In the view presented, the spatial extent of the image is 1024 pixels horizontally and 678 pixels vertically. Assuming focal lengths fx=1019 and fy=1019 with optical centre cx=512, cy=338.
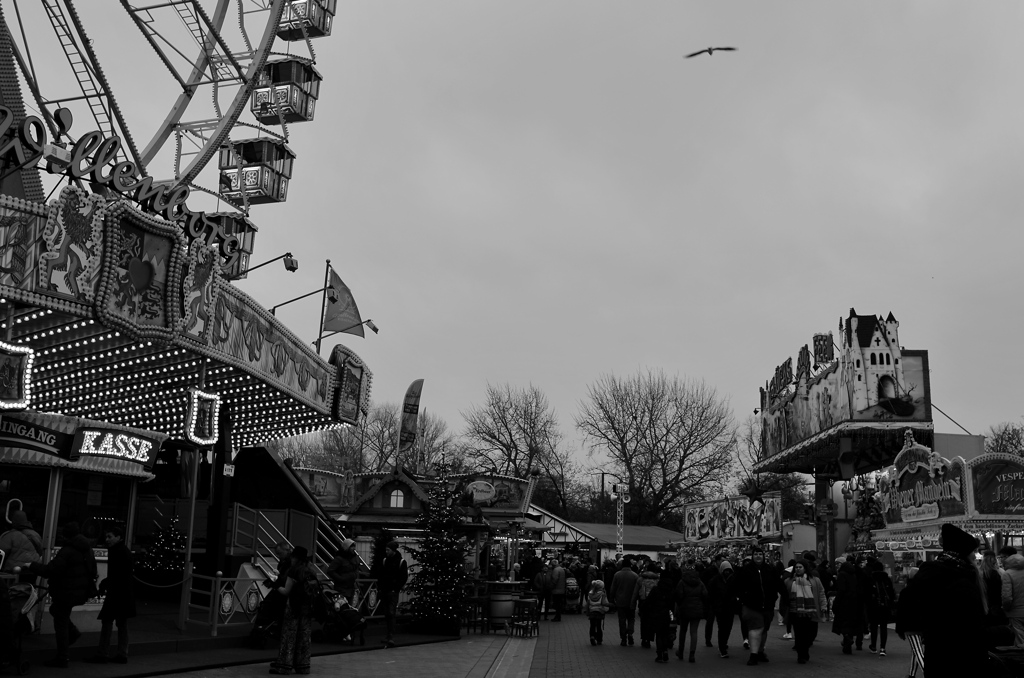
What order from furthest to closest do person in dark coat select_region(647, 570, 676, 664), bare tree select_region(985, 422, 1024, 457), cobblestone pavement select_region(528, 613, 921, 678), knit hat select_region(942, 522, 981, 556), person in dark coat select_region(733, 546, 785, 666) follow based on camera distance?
bare tree select_region(985, 422, 1024, 457), person in dark coat select_region(647, 570, 676, 664), person in dark coat select_region(733, 546, 785, 666), cobblestone pavement select_region(528, 613, 921, 678), knit hat select_region(942, 522, 981, 556)

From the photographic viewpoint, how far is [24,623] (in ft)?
36.3

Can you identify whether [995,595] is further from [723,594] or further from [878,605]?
[878,605]

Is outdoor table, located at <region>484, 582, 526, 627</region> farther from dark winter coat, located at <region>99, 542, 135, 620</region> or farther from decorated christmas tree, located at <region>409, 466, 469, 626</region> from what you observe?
dark winter coat, located at <region>99, 542, 135, 620</region>

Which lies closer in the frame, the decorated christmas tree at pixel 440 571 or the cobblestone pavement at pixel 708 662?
the cobblestone pavement at pixel 708 662

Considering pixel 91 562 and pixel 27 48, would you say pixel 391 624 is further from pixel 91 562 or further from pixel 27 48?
pixel 27 48

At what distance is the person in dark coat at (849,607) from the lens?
17.3 meters

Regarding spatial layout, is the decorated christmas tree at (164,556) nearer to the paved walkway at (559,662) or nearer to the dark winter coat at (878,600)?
the paved walkway at (559,662)

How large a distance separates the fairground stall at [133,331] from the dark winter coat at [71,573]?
7.78 ft

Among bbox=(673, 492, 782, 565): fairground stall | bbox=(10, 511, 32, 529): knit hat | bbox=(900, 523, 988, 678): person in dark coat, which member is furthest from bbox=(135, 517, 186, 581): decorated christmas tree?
bbox=(673, 492, 782, 565): fairground stall

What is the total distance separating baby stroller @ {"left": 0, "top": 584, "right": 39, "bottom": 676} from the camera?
414 inches

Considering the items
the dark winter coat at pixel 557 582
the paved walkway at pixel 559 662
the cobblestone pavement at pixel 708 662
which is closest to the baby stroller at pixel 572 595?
the dark winter coat at pixel 557 582

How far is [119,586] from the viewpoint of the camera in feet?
38.3

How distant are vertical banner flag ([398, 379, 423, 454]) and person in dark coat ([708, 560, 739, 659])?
539 inches

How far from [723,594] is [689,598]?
120cm
